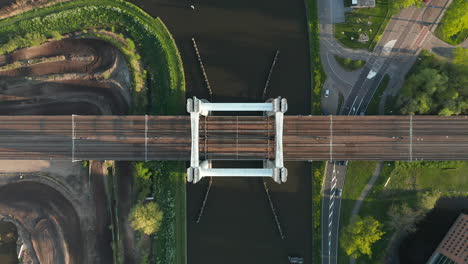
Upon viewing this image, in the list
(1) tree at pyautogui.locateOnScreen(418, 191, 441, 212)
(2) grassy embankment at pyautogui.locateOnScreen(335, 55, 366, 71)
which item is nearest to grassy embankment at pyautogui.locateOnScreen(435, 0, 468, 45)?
(2) grassy embankment at pyautogui.locateOnScreen(335, 55, 366, 71)

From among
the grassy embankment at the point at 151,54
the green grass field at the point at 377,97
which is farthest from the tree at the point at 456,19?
the grassy embankment at the point at 151,54

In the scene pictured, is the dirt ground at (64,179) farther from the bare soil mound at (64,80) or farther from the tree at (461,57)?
the tree at (461,57)

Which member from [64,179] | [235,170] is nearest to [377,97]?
[235,170]

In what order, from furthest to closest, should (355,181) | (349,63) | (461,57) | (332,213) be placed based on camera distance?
(332,213) < (355,181) < (349,63) < (461,57)

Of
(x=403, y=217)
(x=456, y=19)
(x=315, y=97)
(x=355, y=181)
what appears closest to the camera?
(x=456, y=19)

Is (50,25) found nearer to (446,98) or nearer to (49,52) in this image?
(49,52)

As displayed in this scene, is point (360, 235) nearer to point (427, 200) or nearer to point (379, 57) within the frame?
point (427, 200)

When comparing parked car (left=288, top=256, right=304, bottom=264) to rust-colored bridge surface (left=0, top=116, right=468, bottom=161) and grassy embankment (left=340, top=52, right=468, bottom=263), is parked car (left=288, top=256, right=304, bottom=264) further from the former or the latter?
rust-colored bridge surface (left=0, top=116, right=468, bottom=161)

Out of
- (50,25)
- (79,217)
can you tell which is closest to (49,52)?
(50,25)
